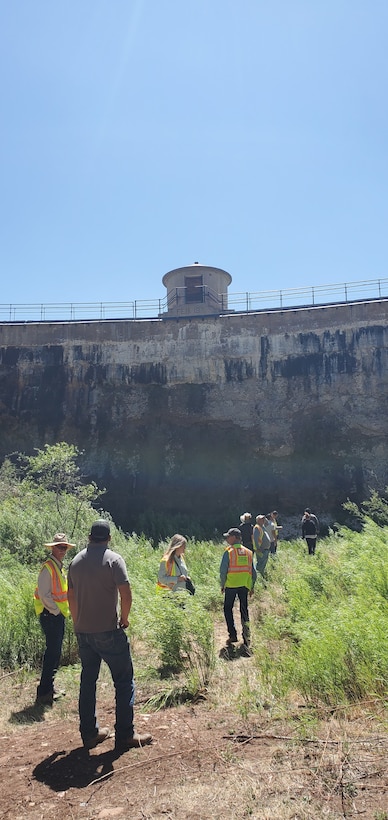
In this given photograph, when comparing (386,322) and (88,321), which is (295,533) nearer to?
(386,322)

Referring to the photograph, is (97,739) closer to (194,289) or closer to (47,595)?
(47,595)

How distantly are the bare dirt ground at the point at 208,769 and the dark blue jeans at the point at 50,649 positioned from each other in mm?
567

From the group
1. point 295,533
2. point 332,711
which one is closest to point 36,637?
point 332,711

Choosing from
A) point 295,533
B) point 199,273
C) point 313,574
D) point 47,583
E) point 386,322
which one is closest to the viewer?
point 47,583

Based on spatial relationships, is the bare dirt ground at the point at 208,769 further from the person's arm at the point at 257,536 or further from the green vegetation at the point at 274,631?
the person's arm at the point at 257,536

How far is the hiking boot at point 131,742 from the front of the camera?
3861mm

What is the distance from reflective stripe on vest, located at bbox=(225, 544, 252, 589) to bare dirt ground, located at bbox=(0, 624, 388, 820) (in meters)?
2.26

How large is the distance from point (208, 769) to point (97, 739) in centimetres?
101

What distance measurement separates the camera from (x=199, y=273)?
2958 centimetres

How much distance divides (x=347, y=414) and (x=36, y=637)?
1972 cm

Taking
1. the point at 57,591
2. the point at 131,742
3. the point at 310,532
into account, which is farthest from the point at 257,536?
the point at 131,742

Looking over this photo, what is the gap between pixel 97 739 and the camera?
13.1ft

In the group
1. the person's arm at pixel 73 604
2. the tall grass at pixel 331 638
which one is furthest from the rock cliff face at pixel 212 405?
the person's arm at pixel 73 604

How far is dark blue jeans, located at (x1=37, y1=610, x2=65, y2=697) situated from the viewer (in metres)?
5.12
